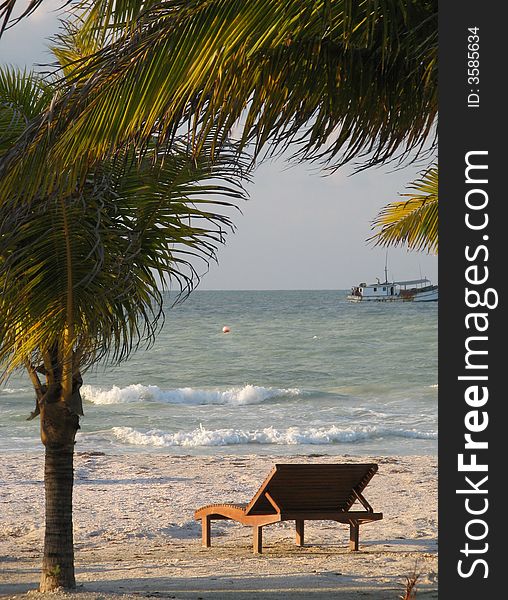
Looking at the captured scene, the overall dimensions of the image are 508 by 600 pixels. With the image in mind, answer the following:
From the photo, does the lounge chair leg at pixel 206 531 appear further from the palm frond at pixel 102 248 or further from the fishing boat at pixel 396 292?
the fishing boat at pixel 396 292

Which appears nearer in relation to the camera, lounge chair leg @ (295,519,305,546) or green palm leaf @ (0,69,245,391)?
green palm leaf @ (0,69,245,391)

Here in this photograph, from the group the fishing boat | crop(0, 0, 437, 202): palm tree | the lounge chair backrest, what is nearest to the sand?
the lounge chair backrest

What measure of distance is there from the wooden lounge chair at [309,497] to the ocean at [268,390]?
336cm

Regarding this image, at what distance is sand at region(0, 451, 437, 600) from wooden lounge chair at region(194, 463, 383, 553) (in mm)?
331

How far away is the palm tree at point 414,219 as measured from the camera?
7547 mm

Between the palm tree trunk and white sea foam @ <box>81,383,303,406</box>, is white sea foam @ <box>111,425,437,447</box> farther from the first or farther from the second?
the palm tree trunk

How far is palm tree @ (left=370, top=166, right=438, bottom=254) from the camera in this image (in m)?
7.55

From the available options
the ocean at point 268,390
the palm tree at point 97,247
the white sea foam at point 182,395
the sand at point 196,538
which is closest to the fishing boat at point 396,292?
the ocean at point 268,390

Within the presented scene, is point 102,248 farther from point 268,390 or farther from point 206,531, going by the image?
point 268,390

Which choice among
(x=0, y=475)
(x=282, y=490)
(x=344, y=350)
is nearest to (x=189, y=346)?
(x=344, y=350)

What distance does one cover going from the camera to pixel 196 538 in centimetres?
996

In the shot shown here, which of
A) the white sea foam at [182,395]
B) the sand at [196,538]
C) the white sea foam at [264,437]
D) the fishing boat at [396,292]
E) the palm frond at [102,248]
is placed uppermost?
the fishing boat at [396,292]

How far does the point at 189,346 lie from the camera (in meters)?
49.2

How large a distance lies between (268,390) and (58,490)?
26.7 metres
